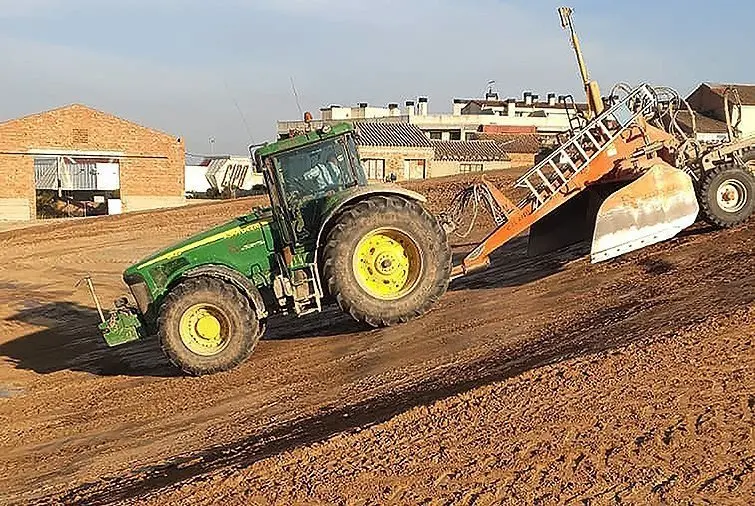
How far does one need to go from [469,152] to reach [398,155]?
24.2 feet

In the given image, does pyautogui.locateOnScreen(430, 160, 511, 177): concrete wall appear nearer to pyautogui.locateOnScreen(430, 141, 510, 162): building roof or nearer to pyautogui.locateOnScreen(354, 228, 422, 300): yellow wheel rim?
pyautogui.locateOnScreen(430, 141, 510, 162): building roof

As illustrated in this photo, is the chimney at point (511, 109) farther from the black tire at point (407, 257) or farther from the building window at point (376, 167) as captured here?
the black tire at point (407, 257)

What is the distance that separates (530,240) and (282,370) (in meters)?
5.33

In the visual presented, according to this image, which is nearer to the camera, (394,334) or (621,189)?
(394,334)

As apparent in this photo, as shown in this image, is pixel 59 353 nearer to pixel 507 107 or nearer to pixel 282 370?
pixel 282 370

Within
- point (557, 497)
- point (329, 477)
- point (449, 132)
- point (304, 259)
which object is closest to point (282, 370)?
point (304, 259)

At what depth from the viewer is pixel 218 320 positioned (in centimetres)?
952

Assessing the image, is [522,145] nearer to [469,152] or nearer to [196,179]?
[469,152]

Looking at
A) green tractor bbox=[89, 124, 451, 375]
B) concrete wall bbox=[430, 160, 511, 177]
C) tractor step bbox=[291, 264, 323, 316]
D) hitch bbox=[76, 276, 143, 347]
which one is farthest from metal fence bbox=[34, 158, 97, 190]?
tractor step bbox=[291, 264, 323, 316]

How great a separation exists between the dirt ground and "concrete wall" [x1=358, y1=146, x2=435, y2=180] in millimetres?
33021

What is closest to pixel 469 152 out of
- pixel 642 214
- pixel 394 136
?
pixel 394 136

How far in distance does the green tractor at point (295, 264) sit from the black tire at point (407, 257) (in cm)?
1

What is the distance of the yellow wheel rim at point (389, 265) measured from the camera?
9602mm

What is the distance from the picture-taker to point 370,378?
26.3 feet
